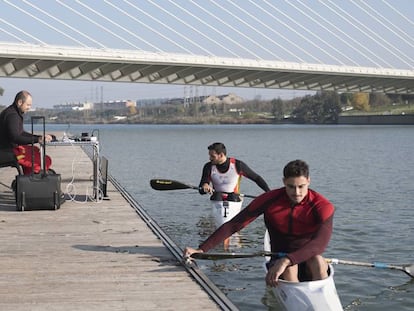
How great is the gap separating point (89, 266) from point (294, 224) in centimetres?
209

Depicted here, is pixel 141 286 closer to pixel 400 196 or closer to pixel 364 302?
pixel 364 302

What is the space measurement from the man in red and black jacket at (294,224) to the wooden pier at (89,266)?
0.51 metres

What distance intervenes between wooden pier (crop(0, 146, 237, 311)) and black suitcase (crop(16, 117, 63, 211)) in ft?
0.42

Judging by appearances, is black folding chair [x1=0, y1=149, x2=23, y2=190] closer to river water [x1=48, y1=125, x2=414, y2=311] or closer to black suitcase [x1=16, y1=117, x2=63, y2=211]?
black suitcase [x1=16, y1=117, x2=63, y2=211]

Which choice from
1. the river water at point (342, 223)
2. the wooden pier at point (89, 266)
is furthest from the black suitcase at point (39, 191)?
the river water at point (342, 223)

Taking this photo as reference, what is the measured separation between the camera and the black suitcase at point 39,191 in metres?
9.05

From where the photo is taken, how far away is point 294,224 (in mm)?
5051

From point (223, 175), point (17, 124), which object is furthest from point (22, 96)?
point (223, 175)

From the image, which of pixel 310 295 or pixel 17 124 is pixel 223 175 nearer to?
pixel 17 124

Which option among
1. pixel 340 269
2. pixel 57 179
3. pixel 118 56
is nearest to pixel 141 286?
pixel 340 269

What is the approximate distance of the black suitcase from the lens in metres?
9.05

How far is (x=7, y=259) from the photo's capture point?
21.0ft

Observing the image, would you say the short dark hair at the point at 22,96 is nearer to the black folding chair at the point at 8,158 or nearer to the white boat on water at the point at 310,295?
the black folding chair at the point at 8,158

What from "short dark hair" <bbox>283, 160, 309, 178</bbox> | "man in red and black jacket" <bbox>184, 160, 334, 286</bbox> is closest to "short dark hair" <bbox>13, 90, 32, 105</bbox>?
"man in red and black jacket" <bbox>184, 160, 334, 286</bbox>
